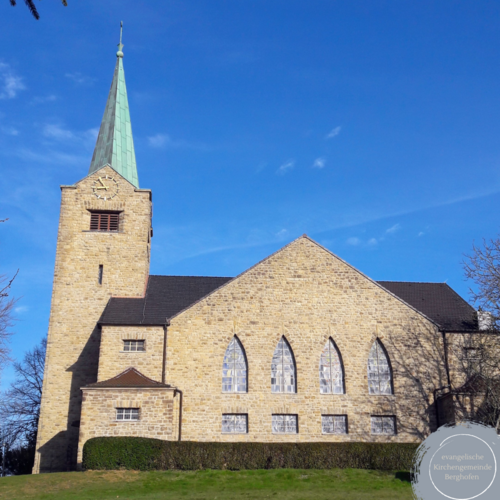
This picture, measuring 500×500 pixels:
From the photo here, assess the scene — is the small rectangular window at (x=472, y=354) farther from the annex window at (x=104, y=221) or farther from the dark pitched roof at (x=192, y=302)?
the annex window at (x=104, y=221)

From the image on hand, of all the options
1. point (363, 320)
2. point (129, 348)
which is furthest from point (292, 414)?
point (129, 348)

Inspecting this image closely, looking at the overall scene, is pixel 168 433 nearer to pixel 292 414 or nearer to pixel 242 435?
pixel 242 435

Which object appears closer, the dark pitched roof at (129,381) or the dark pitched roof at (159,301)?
the dark pitched roof at (129,381)

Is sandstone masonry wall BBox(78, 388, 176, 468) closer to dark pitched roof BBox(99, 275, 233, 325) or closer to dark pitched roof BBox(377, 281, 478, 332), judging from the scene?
dark pitched roof BBox(99, 275, 233, 325)

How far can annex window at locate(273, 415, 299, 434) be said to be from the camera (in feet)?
98.4

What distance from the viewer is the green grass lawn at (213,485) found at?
21.2 meters

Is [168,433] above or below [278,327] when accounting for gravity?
below

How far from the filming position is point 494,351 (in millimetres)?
30969

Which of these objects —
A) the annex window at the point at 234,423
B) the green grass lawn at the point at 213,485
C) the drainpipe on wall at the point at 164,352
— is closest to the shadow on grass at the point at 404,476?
the green grass lawn at the point at 213,485

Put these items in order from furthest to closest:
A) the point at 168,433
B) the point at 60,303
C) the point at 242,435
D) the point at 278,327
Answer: the point at 60,303 → the point at 278,327 → the point at 242,435 → the point at 168,433

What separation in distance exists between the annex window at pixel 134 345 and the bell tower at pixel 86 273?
8.92ft

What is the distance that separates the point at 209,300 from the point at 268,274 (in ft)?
11.2

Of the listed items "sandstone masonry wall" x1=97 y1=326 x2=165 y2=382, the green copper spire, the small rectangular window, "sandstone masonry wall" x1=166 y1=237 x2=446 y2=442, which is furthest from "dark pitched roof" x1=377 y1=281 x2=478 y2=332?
the green copper spire

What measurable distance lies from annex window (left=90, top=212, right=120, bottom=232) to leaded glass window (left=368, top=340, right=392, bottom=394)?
1654 centimetres
